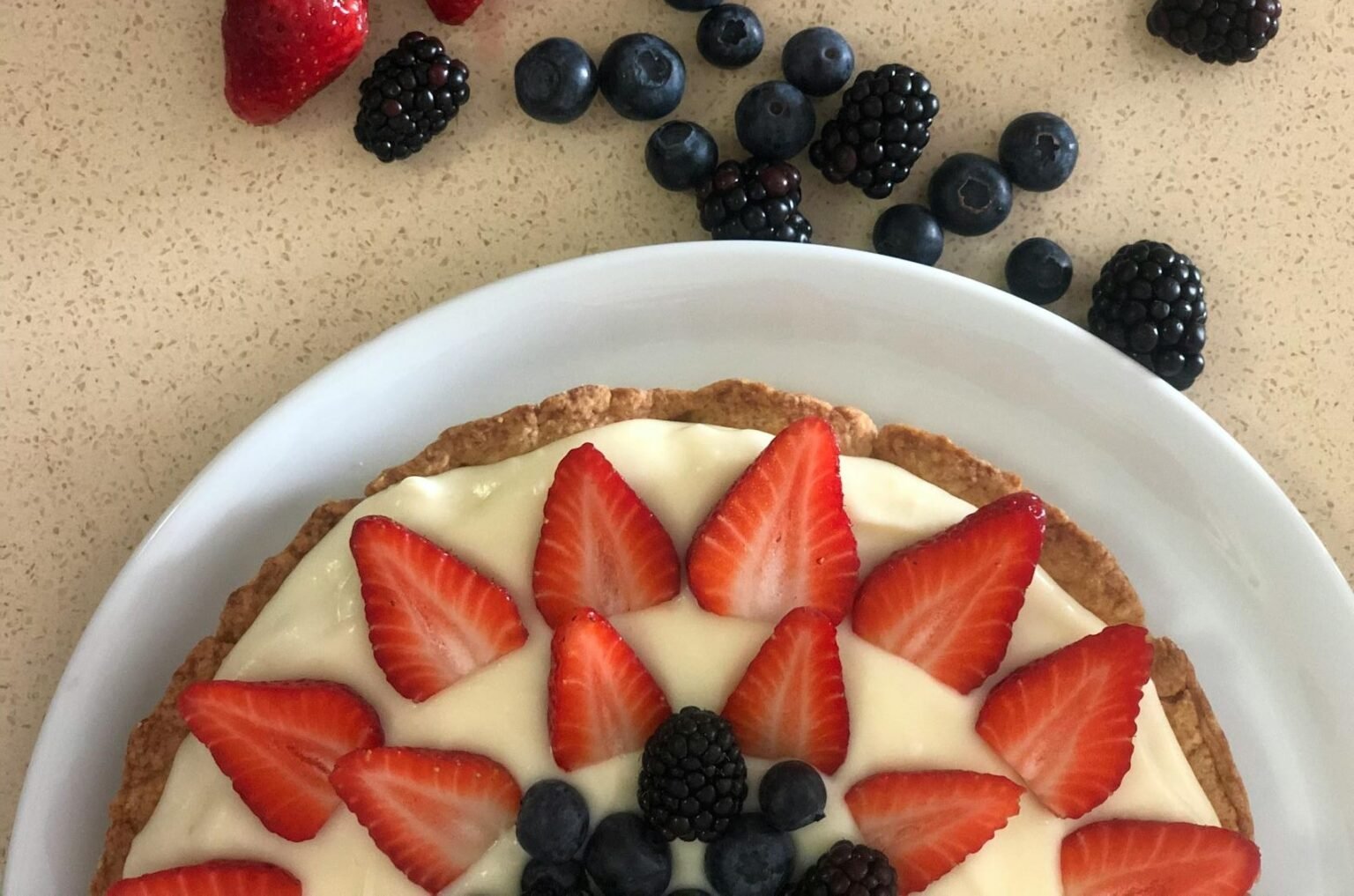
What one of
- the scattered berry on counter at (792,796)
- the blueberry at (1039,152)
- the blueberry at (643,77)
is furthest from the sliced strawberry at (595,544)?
the blueberry at (1039,152)

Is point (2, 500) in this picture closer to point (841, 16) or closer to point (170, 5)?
point (170, 5)

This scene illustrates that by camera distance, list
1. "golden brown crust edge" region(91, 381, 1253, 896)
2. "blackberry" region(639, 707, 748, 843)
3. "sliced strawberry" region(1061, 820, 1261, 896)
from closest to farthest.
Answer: "blackberry" region(639, 707, 748, 843) → "sliced strawberry" region(1061, 820, 1261, 896) → "golden brown crust edge" region(91, 381, 1253, 896)

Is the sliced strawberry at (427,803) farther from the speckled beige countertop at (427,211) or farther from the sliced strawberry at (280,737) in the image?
the speckled beige countertop at (427,211)

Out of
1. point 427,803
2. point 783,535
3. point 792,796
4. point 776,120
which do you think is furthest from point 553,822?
point 776,120

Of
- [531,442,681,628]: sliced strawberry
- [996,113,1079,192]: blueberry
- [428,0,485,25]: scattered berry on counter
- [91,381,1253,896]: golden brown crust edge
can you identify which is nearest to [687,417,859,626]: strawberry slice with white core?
[531,442,681,628]: sliced strawberry

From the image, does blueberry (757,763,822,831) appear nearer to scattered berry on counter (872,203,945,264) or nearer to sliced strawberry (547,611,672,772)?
sliced strawberry (547,611,672,772)

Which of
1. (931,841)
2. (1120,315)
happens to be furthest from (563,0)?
(931,841)

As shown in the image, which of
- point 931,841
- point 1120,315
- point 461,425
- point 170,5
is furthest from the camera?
point 170,5
